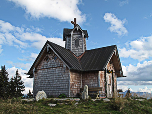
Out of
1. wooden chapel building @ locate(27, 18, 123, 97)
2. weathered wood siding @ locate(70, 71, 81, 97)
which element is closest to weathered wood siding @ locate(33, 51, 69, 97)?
wooden chapel building @ locate(27, 18, 123, 97)

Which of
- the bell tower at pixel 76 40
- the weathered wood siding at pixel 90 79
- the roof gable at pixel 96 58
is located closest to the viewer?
the weathered wood siding at pixel 90 79

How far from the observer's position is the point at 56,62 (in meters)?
19.5

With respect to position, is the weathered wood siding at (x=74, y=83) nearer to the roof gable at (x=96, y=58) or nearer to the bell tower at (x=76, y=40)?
the roof gable at (x=96, y=58)

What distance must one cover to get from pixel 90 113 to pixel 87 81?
1057 centimetres

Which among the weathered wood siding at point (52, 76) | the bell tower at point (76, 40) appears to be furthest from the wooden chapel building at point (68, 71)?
the bell tower at point (76, 40)

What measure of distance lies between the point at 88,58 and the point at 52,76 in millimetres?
5677

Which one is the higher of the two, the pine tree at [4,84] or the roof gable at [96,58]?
the roof gable at [96,58]

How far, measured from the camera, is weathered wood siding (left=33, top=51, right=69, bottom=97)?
1850 centimetres

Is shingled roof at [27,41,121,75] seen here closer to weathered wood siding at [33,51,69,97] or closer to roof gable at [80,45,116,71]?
roof gable at [80,45,116,71]

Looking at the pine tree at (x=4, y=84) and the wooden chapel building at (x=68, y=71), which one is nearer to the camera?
the wooden chapel building at (x=68, y=71)

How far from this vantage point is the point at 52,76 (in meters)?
19.5

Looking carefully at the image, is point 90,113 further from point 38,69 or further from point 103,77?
point 38,69

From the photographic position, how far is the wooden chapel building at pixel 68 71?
18.5m

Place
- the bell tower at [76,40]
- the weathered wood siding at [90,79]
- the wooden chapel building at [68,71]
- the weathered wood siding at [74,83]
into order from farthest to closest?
the bell tower at [76,40] → the weathered wood siding at [90,79] → the wooden chapel building at [68,71] → the weathered wood siding at [74,83]
